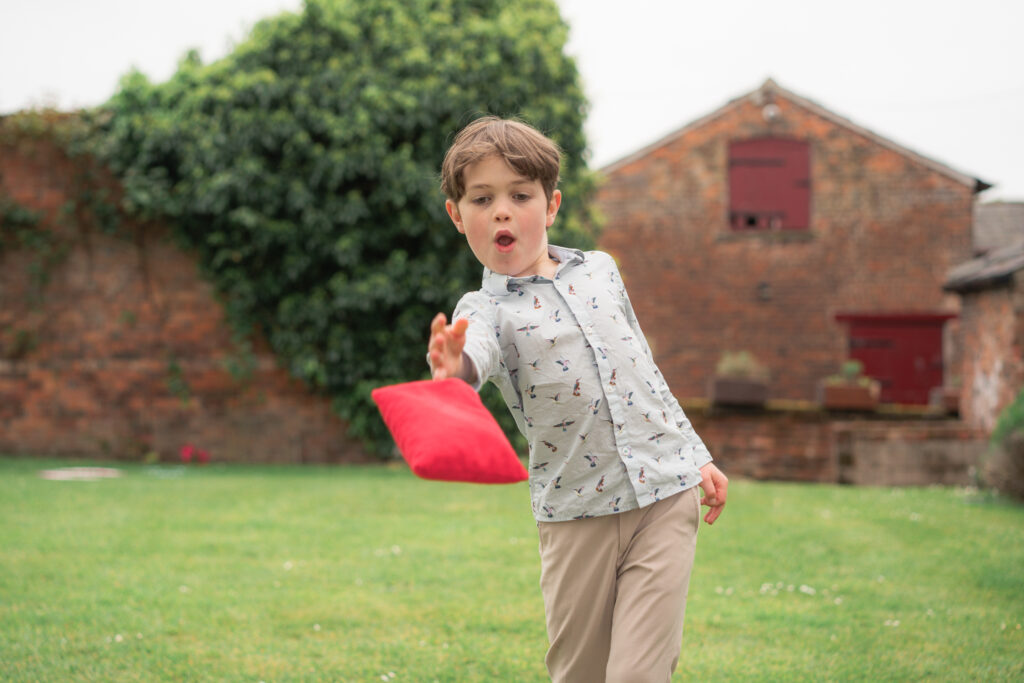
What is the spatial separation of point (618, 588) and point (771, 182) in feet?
58.5

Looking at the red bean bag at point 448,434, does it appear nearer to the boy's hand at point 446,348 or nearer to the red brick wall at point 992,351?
the boy's hand at point 446,348

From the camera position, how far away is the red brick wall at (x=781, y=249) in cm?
1870

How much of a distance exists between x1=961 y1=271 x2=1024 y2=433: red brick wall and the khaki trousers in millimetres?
8509

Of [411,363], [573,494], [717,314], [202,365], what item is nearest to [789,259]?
[717,314]

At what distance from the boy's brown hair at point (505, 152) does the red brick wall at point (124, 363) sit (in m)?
9.27

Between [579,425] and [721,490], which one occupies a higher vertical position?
[579,425]

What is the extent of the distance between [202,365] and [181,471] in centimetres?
147

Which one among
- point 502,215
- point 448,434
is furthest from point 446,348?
point 502,215

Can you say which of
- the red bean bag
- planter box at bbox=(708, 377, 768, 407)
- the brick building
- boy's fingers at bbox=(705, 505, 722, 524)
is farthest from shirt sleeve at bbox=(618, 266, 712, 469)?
planter box at bbox=(708, 377, 768, 407)

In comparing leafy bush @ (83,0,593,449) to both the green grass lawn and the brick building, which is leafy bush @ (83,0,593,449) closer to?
the green grass lawn

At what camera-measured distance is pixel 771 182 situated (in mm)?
18953

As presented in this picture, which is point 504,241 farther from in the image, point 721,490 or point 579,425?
point 721,490

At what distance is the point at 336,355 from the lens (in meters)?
10.6

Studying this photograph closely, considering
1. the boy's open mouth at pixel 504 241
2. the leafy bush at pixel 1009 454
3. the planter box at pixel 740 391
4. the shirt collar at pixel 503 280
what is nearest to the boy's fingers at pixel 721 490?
the shirt collar at pixel 503 280
